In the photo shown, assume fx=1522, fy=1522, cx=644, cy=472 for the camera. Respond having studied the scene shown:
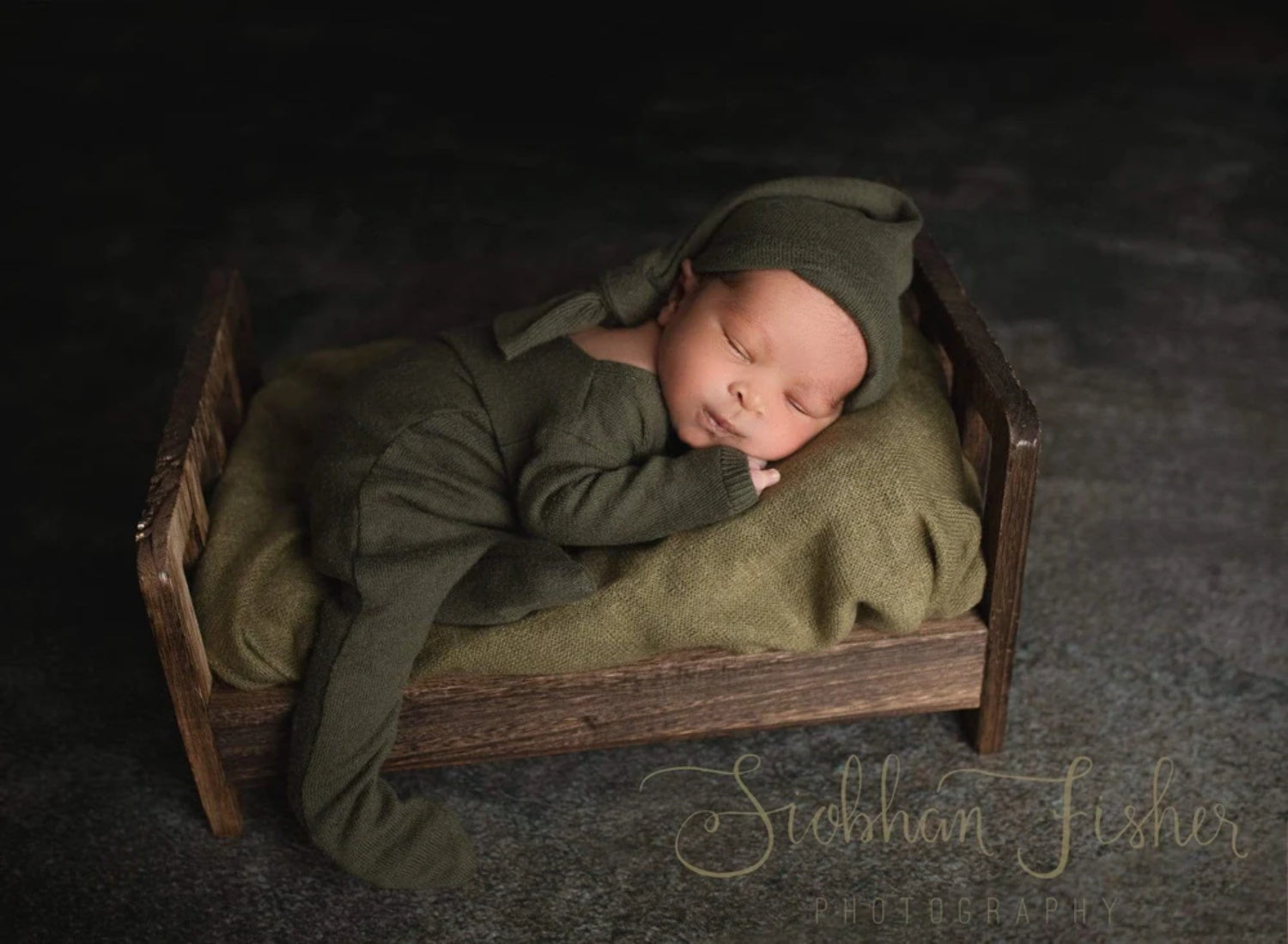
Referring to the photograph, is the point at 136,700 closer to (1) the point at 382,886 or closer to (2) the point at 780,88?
(1) the point at 382,886

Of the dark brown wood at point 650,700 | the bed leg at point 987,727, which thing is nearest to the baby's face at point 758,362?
the dark brown wood at point 650,700

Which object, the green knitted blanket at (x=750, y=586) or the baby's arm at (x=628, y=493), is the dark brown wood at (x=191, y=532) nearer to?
the green knitted blanket at (x=750, y=586)

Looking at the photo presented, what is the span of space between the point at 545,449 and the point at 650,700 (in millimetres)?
326

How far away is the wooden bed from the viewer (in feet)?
5.67

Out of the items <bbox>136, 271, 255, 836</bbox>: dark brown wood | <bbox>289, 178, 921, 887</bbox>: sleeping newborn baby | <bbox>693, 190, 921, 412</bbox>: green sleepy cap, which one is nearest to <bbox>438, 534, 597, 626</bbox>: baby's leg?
<bbox>289, 178, 921, 887</bbox>: sleeping newborn baby

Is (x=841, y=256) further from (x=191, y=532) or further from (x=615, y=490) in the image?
(x=191, y=532)

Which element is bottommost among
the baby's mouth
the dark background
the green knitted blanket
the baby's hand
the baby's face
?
the dark background

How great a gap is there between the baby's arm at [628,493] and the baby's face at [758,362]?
0.18 feet

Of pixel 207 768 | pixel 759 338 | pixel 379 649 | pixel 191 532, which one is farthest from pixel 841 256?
pixel 207 768

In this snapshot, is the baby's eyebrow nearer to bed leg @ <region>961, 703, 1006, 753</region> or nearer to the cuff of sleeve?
the cuff of sleeve

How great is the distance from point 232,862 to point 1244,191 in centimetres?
262

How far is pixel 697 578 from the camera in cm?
174

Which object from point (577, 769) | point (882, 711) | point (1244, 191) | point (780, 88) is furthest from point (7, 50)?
point (1244, 191)

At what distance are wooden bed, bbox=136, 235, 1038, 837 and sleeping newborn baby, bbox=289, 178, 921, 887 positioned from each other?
0.08 meters
